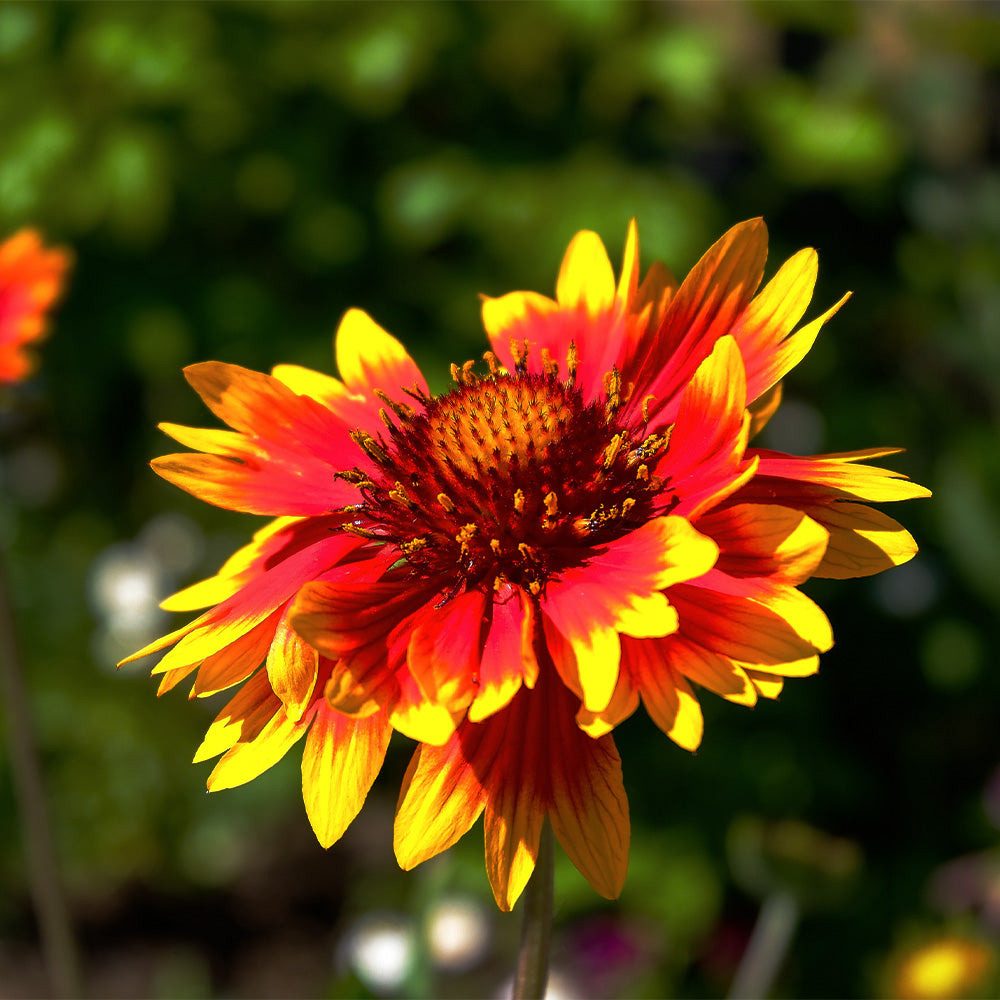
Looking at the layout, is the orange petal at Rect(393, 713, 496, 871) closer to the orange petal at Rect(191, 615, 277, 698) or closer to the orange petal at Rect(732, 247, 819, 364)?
the orange petal at Rect(191, 615, 277, 698)

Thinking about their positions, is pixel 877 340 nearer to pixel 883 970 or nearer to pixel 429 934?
pixel 883 970

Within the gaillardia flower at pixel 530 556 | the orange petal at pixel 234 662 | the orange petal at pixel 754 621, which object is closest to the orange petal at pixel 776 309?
the gaillardia flower at pixel 530 556

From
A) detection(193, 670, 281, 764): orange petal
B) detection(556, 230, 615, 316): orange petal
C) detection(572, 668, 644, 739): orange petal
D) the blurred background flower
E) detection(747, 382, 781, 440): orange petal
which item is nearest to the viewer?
detection(572, 668, 644, 739): orange petal

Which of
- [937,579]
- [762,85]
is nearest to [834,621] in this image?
[937,579]

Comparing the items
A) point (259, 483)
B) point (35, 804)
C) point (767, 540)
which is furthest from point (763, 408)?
point (35, 804)

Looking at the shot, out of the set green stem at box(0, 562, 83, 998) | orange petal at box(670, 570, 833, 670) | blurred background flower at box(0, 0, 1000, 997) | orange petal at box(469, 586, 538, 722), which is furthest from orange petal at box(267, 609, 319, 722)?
blurred background flower at box(0, 0, 1000, 997)

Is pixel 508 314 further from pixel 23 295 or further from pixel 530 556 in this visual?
pixel 23 295

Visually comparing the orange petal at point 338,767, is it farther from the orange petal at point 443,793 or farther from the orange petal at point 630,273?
the orange petal at point 630,273
